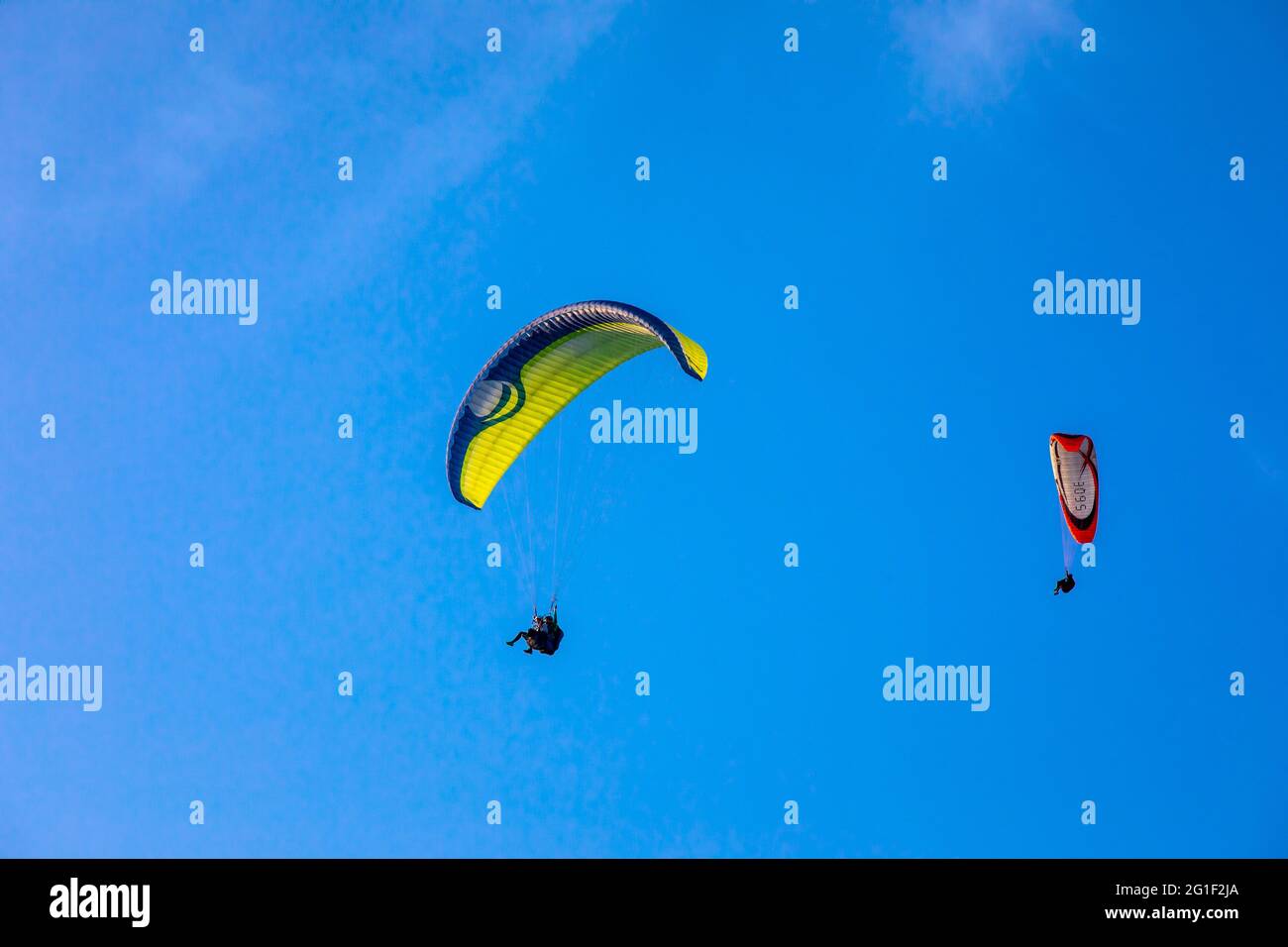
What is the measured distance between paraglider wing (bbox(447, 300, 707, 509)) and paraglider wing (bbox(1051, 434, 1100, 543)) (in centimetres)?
746

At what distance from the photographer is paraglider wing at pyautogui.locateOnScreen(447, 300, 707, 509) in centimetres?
2147

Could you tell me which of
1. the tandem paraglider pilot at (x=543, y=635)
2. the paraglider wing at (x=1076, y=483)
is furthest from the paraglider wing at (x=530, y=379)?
→ the paraglider wing at (x=1076, y=483)

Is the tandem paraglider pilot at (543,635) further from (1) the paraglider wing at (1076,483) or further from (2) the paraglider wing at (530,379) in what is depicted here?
(1) the paraglider wing at (1076,483)

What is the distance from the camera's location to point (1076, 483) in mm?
25156

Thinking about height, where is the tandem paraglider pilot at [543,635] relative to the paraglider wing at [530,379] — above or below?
below

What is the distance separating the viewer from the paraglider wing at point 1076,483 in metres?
25.1

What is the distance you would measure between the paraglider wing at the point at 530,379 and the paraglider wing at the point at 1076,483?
7464 mm
